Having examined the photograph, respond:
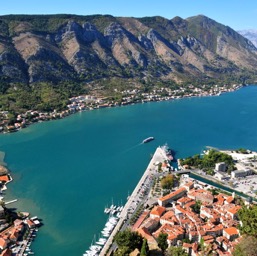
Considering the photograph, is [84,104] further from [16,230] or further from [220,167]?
[16,230]

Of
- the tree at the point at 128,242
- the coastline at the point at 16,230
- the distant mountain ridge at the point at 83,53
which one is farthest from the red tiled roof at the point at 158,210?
the distant mountain ridge at the point at 83,53

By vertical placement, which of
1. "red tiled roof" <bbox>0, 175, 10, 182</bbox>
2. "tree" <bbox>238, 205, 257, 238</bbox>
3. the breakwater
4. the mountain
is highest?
the mountain

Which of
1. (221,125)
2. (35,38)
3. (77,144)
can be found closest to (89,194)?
(77,144)

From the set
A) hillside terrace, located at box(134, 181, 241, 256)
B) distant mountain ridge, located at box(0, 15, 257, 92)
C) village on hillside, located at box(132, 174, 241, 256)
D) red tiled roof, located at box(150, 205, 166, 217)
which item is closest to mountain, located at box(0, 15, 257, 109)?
distant mountain ridge, located at box(0, 15, 257, 92)

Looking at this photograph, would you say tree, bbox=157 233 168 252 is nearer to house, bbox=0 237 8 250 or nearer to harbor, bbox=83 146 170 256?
harbor, bbox=83 146 170 256

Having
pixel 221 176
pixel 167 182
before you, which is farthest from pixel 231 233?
pixel 221 176

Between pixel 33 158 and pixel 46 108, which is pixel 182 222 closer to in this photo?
pixel 33 158
